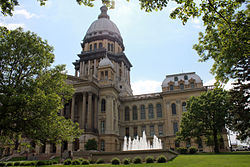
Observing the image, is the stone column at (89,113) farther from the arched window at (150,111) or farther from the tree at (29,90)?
the tree at (29,90)

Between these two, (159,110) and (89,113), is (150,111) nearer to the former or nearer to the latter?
(159,110)

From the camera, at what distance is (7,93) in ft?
60.9

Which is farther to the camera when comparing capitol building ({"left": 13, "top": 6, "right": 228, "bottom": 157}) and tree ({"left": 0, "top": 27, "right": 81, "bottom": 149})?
capitol building ({"left": 13, "top": 6, "right": 228, "bottom": 157})

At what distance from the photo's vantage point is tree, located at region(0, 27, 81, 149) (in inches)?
717

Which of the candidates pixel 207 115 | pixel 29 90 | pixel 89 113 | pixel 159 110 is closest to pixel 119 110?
pixel 159 110

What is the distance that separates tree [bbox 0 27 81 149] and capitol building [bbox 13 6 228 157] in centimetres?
2232

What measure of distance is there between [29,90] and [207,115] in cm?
3004

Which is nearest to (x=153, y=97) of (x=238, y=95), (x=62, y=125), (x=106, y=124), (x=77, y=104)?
(x=106, y=124)

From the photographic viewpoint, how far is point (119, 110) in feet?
191

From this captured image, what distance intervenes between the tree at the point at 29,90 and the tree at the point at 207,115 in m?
23.1

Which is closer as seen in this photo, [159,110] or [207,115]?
[207,115]

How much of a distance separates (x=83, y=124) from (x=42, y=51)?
26.0m

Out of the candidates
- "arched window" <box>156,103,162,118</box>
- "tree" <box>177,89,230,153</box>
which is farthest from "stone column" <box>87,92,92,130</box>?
"arched window" <box>156,103,162,118</box>

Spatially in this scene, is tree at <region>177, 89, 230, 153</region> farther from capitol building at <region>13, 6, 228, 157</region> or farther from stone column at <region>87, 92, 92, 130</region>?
stone column at <region>87, 92, 92, 130</region>
